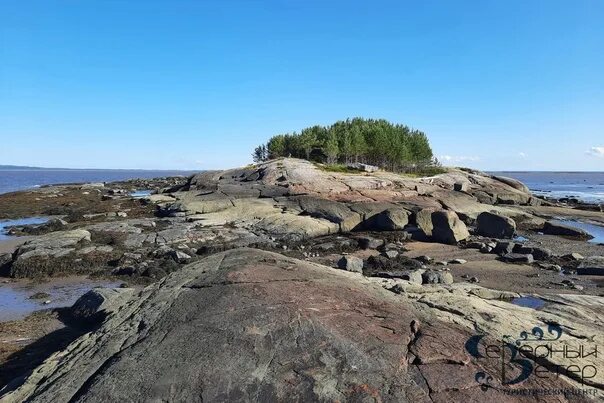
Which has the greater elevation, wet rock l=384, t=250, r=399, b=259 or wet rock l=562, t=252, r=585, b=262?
wet rock l=384, t=250, r=399, b=259

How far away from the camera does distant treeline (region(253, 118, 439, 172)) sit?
8075cm

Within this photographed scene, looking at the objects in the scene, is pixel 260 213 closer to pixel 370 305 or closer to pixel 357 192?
pixel 357 192

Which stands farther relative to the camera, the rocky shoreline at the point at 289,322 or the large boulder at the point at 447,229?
the large boulder at the point at 447,229

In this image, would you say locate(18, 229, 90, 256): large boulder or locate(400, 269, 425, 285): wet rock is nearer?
locate(400, 269, 425, 285): wet rock

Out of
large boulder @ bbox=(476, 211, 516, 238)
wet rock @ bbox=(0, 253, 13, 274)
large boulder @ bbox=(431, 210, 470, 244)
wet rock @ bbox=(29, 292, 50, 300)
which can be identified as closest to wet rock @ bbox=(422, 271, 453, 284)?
large boulder @ bbox=(431, 210, 470, 244)

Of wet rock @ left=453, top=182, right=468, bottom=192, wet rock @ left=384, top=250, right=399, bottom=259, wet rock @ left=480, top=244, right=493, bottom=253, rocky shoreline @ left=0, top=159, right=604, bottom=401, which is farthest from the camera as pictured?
wet rock @ left=453, top=182, right=468, bottom=192

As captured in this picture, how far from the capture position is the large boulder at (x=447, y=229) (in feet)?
92.6

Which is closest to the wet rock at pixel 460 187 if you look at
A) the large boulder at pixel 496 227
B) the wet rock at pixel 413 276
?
the large boulder at pixel 496 227

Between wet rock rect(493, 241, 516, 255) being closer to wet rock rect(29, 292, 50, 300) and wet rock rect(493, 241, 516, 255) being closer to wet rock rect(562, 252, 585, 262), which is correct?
wet rock rect(562, 252, 585, 262)

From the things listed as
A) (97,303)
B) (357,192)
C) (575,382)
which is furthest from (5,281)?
(357,192)

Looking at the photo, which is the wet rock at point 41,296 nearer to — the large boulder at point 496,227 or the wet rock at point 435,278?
the wet rock at point 435,278

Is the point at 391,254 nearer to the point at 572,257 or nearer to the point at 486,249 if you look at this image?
the point at 486,249
